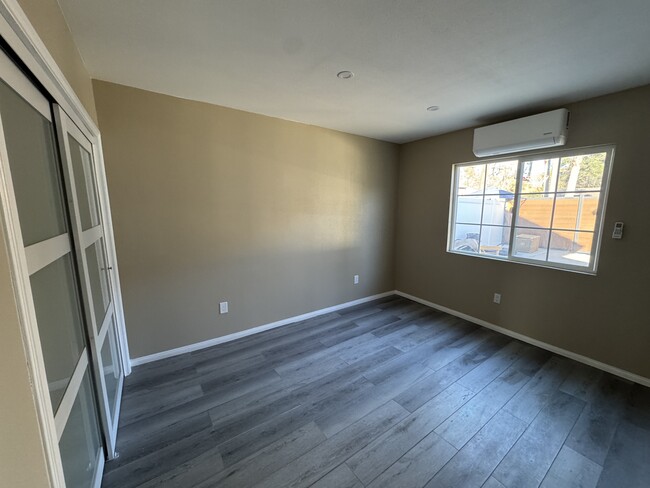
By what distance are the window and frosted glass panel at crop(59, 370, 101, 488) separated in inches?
147

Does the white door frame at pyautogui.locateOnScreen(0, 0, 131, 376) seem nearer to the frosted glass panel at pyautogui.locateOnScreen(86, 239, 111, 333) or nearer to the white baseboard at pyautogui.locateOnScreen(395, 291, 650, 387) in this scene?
the frosted glass panel at pyautogui.locateOnScreen(86, 239, 111, 333)

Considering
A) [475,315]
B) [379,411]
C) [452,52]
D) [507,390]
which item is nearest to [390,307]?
[475,315]

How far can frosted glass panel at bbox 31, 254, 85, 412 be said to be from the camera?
2.90ft

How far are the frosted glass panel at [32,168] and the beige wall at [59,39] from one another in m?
0.30

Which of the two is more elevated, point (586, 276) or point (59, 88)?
point (59, 88)

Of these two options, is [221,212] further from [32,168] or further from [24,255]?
[24,255]

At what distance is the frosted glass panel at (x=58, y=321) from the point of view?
88 cm

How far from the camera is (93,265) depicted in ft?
5.25

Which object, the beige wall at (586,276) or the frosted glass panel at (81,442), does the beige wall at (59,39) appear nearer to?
the frosted glass panel at (81,442)

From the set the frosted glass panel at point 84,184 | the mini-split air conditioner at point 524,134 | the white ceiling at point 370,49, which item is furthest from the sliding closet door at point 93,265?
the mini-split air conditioner at point 524,134

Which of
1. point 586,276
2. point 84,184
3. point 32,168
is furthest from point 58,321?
point 586,276

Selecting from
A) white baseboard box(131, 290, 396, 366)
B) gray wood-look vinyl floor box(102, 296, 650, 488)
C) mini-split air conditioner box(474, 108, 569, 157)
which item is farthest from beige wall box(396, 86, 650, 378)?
white baseboard box(131, 290, 396, 366)

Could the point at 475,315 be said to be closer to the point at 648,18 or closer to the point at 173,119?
the point at 648,18

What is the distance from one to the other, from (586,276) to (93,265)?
400 cm
